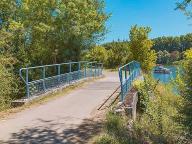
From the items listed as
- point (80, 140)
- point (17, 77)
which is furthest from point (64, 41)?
point (80, 140)

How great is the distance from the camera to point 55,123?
11.3m

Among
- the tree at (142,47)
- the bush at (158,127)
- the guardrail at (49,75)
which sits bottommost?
the bush at (158,127)

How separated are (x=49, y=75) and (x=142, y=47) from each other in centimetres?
2153

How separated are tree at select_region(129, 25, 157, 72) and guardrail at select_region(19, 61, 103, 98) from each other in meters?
12.2

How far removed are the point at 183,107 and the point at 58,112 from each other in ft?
14.0

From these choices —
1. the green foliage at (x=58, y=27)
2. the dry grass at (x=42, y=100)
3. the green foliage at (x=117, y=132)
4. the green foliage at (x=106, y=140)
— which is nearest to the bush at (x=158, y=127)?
the green foliage at (x=117, y=132)

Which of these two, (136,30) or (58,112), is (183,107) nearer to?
(58,112)

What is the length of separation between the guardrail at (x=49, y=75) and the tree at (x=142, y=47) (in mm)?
12181

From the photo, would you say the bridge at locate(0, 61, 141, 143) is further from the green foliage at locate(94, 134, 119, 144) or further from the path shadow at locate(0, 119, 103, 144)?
the green foliage at locate(94, 134, 119, 144)

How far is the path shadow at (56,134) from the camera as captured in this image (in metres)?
9.38

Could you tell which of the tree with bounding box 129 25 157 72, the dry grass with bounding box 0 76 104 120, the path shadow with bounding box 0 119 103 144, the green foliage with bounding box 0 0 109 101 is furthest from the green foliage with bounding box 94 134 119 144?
the tree with bounding box 129 25 157 72

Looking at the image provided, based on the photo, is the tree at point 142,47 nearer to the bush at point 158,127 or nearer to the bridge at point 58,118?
the bridge at point 58,118

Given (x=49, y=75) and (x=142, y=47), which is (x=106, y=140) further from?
(x=142, y=47)

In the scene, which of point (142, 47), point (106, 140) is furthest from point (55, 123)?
point (142, 47)
